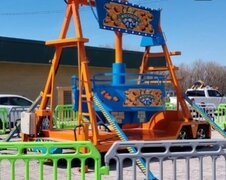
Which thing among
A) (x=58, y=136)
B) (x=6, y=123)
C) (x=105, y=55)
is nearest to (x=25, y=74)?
(x=105, y=55)

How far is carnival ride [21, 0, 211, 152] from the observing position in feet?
30.3

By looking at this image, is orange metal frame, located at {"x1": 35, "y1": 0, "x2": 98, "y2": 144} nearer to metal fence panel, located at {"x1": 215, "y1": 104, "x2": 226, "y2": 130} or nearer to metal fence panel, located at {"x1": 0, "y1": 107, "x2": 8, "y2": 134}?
metal fence panel, located at {"x1": 0, "y1": 107, "x2": 8, "y2": 134}

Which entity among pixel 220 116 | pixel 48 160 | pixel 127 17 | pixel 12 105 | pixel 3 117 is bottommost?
pixel 48 160

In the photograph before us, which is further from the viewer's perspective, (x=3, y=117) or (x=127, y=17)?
(x=3, y=117)

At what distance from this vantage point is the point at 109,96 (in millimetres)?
9953

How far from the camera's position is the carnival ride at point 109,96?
9.23m

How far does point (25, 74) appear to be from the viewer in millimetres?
27453

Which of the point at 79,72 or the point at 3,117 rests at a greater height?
the point at 79,72

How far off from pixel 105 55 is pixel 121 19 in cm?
2084

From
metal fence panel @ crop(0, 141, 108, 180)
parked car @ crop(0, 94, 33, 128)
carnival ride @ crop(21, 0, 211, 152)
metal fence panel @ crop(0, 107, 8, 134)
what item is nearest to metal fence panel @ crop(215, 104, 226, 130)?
carnival ride @ crop(21, 0, 211, 152)

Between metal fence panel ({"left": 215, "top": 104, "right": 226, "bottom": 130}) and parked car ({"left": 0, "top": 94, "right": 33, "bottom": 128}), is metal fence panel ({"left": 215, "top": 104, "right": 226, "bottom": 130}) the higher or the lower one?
the lower one

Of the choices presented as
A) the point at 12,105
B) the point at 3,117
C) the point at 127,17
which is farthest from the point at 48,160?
the point at 12,105

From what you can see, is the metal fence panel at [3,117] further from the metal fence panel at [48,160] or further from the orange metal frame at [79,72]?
the orange metal frame at [79,72]

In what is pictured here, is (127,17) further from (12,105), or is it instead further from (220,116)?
(12,105)
